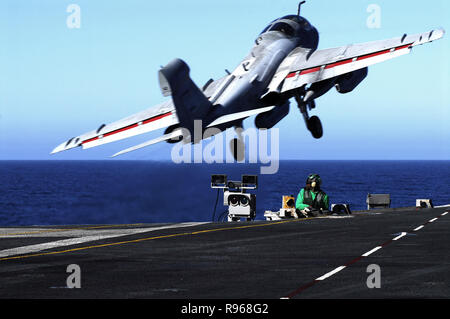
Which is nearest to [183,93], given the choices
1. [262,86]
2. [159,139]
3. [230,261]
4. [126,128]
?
[159,139]

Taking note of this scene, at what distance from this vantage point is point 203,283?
1422 centimetres

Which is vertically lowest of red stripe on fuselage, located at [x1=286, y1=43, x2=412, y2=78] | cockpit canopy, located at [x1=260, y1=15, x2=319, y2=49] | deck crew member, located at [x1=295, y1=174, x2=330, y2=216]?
deck crew member, located at [x1=295, y1=174, x2=330, y2=216]

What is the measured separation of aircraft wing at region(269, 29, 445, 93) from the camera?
34.1 meters

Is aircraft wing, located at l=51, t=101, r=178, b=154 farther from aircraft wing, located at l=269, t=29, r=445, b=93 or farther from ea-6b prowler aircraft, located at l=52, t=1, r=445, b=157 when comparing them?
aircraft wing, located at l=269, t=29, r=445, b=93

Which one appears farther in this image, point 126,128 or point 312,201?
point 126,128

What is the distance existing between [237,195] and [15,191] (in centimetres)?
14679

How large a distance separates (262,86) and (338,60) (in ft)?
13.9

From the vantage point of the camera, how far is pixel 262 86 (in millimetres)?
37094

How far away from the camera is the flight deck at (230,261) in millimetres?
13391

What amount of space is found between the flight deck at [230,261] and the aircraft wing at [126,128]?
700 cm

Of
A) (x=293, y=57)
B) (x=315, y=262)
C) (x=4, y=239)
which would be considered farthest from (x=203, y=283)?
(x=293, y=57)

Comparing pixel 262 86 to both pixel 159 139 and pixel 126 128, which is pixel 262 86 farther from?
pixel 159 139

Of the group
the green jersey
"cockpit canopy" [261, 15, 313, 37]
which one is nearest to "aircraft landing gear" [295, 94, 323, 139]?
"cockpit canopy" [261, 15, 313, 37]
